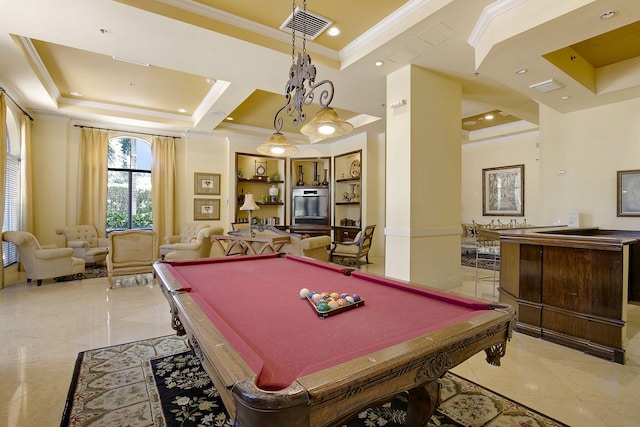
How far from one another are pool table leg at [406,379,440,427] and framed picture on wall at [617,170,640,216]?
495cm

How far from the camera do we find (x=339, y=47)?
399 centimetres

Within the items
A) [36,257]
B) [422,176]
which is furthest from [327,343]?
[36,257]

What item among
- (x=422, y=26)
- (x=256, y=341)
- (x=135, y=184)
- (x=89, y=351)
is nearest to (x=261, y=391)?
(x=256, y=341)

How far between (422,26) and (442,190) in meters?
2.12

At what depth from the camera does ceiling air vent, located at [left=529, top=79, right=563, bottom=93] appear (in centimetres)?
386

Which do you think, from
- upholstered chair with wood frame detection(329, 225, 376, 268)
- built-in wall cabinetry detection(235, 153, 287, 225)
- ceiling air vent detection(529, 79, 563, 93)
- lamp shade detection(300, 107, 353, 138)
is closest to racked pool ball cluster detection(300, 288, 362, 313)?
lamp shade detection(300, 107, 353, 138)

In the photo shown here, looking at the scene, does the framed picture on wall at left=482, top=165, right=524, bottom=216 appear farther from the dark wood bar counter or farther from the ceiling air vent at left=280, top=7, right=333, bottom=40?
the ceiling air vent at left=280, top=7, right=333, bottom=40

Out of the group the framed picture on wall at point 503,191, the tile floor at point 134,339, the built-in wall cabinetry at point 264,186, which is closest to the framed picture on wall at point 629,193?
the tile floor at point 134,339

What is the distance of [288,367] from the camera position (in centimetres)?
100

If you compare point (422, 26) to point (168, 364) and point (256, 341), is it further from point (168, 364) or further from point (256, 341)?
point (168, 364)

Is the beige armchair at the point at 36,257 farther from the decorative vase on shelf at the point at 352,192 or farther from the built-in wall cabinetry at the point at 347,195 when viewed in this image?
the decorative vase on shelf at the point at 352,192

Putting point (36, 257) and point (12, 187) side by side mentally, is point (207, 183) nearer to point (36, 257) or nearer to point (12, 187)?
point (12, 187)

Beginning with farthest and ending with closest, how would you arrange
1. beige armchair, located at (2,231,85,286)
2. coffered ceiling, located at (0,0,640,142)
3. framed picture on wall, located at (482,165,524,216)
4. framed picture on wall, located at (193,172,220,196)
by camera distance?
framed picture on wall, located at (193,172,220,196) < framed picture on wall, located at (482,165,524,216) < beige armchair, located at (2,231,85,286) < coffered ceiling, located at (0,0,640,142)

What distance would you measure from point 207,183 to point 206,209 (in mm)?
664
